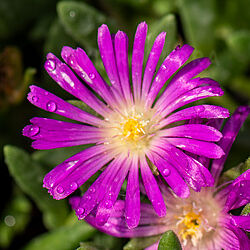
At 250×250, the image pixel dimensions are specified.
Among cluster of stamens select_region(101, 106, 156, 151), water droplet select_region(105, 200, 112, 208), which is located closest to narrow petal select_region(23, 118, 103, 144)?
cluster of stamens select_region(101, 106, 156, 151)

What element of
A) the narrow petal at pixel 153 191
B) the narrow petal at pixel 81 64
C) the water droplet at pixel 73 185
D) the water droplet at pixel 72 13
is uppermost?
the water droplet at pixel 72 13

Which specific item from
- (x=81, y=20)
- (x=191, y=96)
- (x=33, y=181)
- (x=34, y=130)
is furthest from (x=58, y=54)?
(x=191, y=96)

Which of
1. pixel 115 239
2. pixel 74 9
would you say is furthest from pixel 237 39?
pixel 115 239

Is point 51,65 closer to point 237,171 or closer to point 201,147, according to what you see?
point 201,147

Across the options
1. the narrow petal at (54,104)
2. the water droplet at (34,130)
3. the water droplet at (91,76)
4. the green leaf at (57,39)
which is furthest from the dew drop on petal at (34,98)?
the green leaf at (57,39)

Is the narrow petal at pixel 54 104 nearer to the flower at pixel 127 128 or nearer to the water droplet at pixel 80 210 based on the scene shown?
the flower at pixel 127 128

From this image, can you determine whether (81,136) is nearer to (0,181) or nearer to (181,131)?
(181,131)

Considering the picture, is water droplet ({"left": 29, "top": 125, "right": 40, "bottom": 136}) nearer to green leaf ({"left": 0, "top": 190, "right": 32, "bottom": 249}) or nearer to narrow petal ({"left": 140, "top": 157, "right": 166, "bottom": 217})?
narrow petal ({"left": 140, "top": 157, "right": 166, "bottom": 217})
